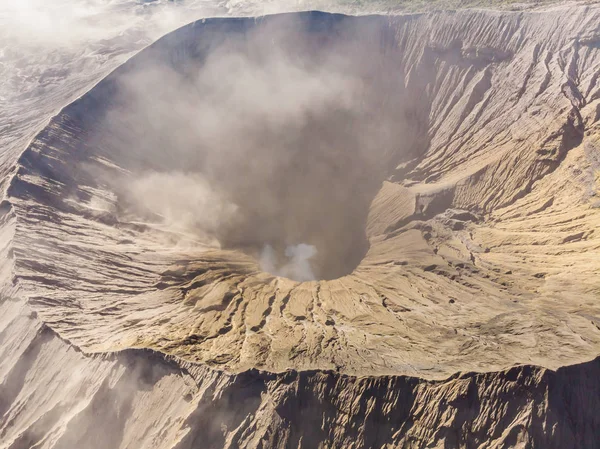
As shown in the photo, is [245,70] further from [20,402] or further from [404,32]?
[20,402]

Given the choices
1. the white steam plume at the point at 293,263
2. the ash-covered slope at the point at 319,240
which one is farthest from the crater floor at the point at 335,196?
the white steam plume at the point at 293,263

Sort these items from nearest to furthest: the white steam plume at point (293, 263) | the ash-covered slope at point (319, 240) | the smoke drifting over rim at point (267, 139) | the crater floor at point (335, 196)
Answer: the ash-covered slope at point (319, 240), the crater floor at point (335, 196), the white steam plume at point (293, 263), the smoke drifting over rim at point (267, 139)

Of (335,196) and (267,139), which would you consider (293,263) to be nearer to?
(335,196)

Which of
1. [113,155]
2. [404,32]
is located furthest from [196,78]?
[404,32]

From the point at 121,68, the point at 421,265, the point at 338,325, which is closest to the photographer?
the point at 338,325

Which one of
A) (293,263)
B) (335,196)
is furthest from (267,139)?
(293,263)

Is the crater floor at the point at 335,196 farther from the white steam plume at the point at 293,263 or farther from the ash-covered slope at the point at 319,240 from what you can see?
the white steam plume at the point at 293,263
